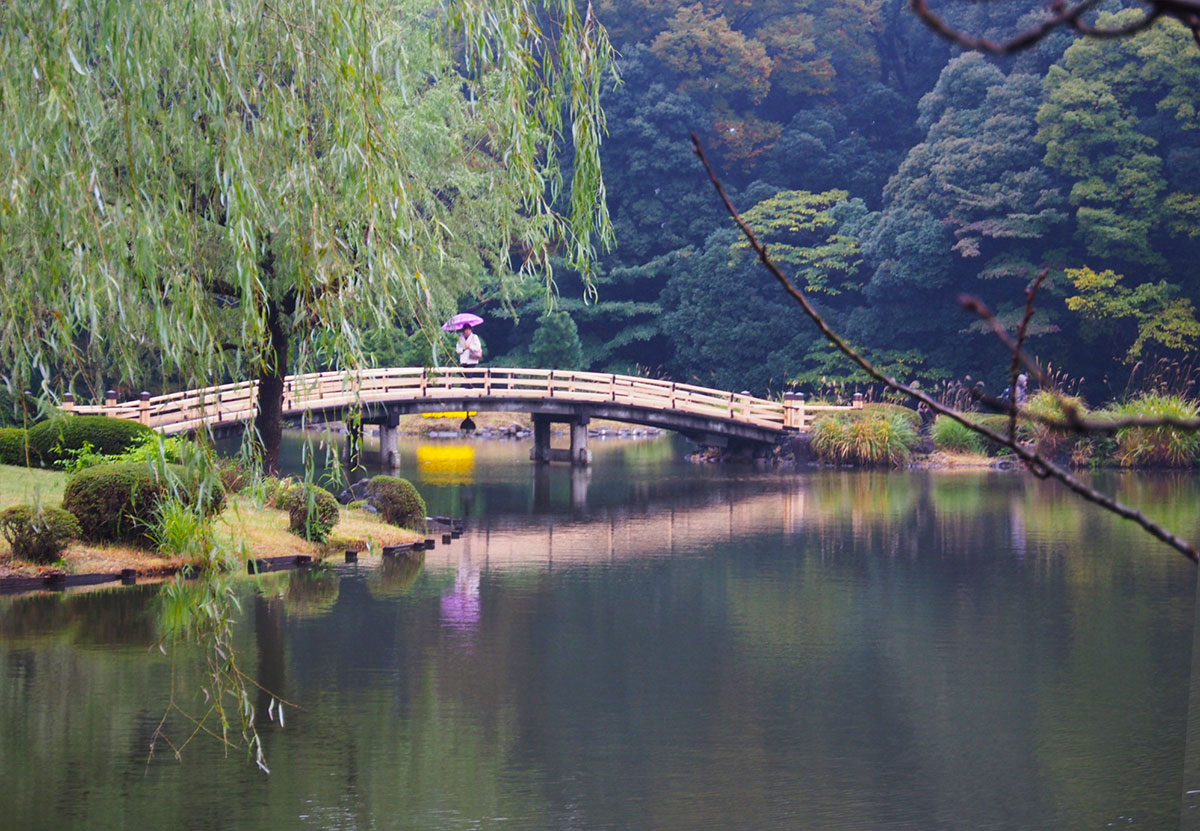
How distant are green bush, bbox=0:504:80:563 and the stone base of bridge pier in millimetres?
13831

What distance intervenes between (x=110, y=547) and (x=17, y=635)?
8.36 ft

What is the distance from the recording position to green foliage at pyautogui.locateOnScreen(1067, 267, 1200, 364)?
2602 cm

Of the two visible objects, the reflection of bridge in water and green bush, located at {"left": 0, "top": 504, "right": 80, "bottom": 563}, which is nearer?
green bush, located at {"left": 0, "top": 504, "right": 80, "bottom": 563}

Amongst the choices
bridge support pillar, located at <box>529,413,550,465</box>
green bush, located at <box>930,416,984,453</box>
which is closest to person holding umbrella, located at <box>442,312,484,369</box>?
bridge support pillar, located at <box>529,413,550,465</box>

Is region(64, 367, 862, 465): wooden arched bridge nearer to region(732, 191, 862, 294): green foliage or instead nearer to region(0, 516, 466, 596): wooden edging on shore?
region(732, 191, 862, 294): green foliage

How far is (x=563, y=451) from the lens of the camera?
86.4 ft

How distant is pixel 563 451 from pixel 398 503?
10949mm

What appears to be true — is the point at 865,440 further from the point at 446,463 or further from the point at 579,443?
the point at 446,463

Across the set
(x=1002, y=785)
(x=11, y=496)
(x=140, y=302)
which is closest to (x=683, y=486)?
(x=11, y=496)

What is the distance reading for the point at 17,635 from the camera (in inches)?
387

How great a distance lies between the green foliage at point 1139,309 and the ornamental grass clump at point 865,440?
5.05m

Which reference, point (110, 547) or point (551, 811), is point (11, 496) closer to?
point (110, 547)

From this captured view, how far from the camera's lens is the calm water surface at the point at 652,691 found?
6801 mm

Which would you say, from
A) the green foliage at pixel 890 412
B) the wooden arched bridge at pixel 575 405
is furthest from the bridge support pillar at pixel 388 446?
the green foliage at pixel 890 412
